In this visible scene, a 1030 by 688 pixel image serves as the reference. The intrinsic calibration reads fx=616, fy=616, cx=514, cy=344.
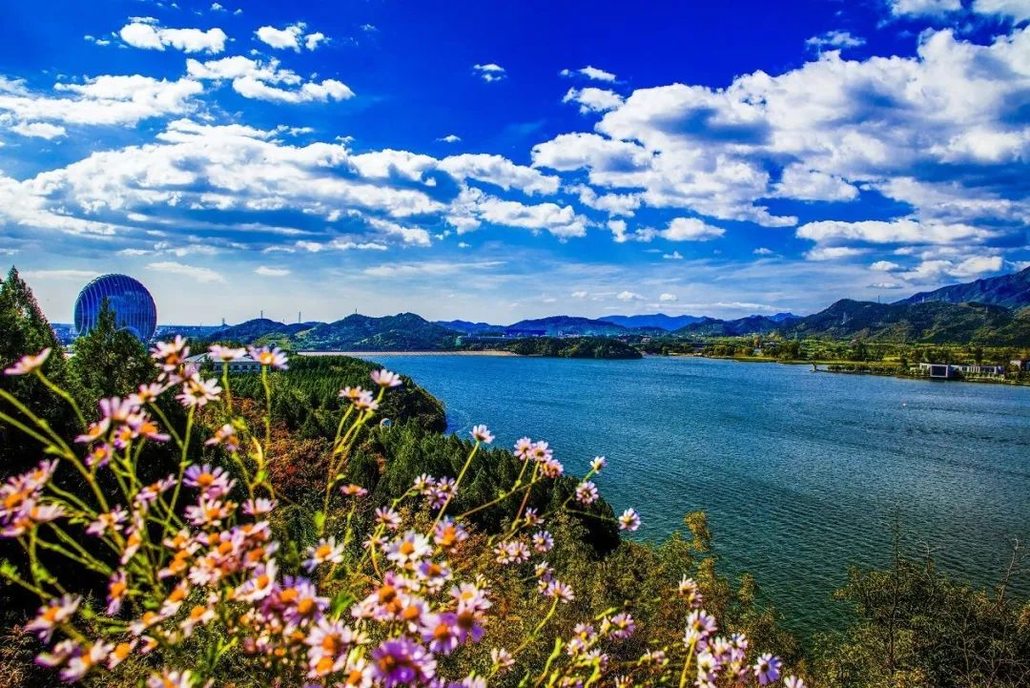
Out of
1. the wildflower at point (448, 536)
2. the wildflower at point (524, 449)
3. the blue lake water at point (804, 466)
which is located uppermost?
the wildflower at point (524, 449)

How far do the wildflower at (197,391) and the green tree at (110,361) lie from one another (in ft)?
70.2

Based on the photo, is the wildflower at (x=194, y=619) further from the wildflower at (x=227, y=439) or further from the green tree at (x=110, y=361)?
the green tree at (x=110, y=361)

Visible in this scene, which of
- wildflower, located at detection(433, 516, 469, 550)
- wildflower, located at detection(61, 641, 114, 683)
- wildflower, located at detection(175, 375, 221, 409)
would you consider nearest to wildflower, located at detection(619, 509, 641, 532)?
wildflower, located at detection(433, 516, 469, 550)

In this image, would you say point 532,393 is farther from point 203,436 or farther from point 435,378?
point 203,436

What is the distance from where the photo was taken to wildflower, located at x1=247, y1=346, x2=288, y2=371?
2230mm

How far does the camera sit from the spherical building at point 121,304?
99062 millimetres

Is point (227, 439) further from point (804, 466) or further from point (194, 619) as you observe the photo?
point (804, 466)

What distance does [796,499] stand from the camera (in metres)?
30.1

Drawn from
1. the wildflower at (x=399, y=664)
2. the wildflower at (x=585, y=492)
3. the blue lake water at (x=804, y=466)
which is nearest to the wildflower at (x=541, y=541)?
the wildflower at (x=585, y=492)

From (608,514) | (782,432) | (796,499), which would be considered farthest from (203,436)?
(782,432)

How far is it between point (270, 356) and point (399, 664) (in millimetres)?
1182

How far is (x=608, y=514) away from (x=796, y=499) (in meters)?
12.2

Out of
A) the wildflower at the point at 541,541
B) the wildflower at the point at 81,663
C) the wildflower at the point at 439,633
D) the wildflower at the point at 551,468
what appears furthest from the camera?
the wildflower at the point at 541,541

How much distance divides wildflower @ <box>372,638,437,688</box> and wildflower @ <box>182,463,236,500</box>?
741mm
